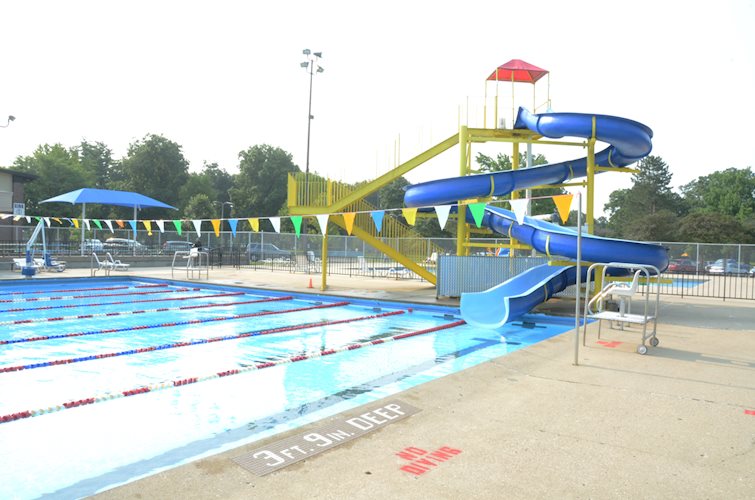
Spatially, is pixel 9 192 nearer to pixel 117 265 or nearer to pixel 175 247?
pixel 175 247

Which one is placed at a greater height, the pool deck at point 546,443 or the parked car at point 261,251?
the parked car at point 261,251

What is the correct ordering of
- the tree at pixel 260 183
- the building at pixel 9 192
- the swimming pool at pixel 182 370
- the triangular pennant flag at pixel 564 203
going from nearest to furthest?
the swimming pool at pixel 182 370
the triangular pennant flag at pixel 564 203
the building at pixel 9 192
the tree at pixel 260 183

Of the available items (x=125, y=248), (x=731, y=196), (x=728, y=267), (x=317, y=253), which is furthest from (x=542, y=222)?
(x=731, y=196)

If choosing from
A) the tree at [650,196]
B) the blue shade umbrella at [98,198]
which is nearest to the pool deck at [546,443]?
the blue shade umbrella at [98,198]

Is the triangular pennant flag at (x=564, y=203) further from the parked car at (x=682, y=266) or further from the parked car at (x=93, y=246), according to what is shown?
the parked car at (x=93, y=246)

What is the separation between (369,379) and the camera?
284 inches

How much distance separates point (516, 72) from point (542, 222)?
5843 mm

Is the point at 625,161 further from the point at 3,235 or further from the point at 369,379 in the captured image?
the point at 3,235

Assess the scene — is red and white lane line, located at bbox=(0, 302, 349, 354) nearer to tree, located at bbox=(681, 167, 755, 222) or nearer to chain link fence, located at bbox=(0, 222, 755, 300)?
chain link fence, located at bbox=(0, 222, 755, 300)

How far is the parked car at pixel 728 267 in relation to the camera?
25.3 meters

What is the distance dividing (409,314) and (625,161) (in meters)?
7.59

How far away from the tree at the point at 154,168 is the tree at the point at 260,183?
7.48 m

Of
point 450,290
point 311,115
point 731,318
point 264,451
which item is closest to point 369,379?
point 264,451

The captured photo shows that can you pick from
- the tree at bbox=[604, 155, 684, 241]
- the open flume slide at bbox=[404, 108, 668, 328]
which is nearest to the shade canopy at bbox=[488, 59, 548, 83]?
the open flume slide at bbox=[404, 108, 668, 328]
